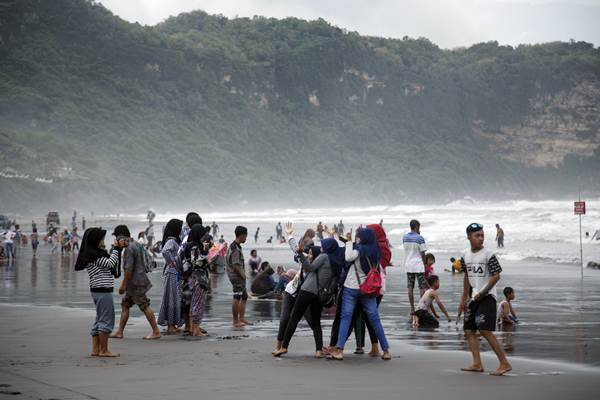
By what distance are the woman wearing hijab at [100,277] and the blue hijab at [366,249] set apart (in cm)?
279

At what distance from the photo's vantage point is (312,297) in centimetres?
1148

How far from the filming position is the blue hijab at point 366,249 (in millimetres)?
11258

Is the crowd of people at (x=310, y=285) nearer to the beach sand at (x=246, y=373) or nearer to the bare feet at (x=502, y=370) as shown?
the bare feet at (x=502, y=370)

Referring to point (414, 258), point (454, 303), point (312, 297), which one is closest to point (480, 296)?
point (312, 297)

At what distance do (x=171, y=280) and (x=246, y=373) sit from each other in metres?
3.65

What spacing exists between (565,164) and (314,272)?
185 m

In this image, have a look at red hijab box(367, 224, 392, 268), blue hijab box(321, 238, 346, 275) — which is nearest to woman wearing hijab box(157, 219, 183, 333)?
blue hijab box(321, 238, 346, 275)

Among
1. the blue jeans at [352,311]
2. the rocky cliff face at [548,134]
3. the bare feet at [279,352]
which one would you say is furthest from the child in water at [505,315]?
the rocky cliff face at [548,134]

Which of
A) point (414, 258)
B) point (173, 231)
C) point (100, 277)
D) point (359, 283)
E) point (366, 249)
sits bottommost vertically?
point (359, 283)

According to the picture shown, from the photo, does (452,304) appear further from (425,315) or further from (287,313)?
(287,313)

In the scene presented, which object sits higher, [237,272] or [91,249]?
[91,249]

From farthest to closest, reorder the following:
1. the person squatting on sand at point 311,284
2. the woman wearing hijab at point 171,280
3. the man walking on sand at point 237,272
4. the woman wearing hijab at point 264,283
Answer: the woman wearing hijab at point 264,283 < the man walking on sand at point 237,272 < the woman wearing hijab at point 171,280 < the person squatting on sand at point 311,284

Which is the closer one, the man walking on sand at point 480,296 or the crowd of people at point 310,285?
the man walking on sand at point 480,296

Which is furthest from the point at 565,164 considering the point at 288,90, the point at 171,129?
the point at 171,129
